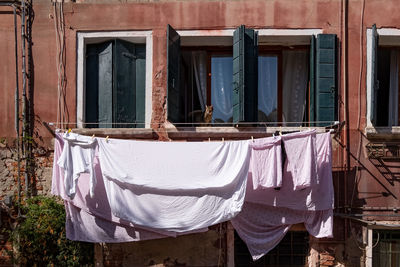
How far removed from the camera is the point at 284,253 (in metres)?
6.86

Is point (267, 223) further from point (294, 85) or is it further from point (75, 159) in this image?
point (75, 159)

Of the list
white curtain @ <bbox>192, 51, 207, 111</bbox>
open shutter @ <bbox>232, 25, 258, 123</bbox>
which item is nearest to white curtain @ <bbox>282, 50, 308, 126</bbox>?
open shutter @ <bbox>232, 25, 258, 123</bbox>

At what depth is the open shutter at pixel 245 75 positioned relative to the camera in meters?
6.55

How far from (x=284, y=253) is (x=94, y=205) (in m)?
3.12

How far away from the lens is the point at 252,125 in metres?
6.71

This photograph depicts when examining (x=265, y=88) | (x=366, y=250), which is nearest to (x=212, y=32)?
(x=265, y=88)

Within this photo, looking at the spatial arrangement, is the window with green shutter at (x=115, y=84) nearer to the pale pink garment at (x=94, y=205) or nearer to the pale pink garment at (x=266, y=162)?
the pale pink garment at (x=94, y=205)

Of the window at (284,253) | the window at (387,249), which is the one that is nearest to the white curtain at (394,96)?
the window at (387,249)

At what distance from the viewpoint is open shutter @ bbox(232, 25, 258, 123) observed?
21.5 feet

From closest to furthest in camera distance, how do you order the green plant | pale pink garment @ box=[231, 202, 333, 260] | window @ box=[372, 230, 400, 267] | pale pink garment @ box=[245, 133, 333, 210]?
pale pink garment @ box=[245, 133, 333, 210] < pale pink garment @ box=[231, 202, 333, 260] < the green plant < window @ box=[372, 230, 400, 267]

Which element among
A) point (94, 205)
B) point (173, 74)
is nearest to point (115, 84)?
point (173, 74)

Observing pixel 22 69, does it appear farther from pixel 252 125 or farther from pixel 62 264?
pixel 252 125

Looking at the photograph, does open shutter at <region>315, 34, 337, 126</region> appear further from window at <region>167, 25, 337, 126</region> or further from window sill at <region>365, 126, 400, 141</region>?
window sill at <region>365, 126, 400, 141</region>

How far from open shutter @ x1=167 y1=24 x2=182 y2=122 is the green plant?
237 centimetres
